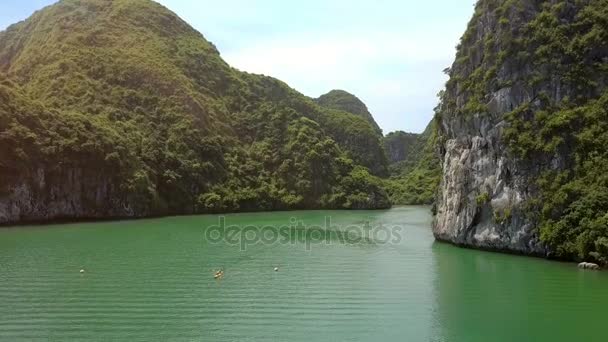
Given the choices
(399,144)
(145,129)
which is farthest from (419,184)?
(399,144)

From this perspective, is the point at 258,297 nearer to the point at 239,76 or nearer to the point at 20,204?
the point at 20,204

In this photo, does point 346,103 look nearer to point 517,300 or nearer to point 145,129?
point 145,129

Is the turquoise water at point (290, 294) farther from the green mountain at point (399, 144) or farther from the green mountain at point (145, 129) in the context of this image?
the green mountain at point (399, 144)

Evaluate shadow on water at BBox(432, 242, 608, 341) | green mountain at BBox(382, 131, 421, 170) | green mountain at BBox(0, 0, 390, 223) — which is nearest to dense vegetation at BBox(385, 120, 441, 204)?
green mountain at BBox(0, 0, 390, 223)

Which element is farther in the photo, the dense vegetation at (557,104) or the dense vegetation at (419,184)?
the dense vegetation at (419,184)

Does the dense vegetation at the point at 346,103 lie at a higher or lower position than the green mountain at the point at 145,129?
higher

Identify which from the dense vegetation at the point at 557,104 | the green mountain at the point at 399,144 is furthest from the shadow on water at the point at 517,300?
the green mountain at the point at 399,144

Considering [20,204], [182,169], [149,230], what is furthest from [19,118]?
[182,169]
